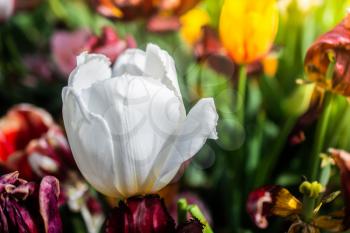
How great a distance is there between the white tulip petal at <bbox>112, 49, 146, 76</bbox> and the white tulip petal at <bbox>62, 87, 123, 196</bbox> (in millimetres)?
73

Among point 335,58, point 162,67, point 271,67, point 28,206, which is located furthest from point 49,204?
point 271,67

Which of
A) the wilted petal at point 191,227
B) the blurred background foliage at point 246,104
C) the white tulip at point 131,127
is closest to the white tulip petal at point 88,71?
the white tulip at point 131,127

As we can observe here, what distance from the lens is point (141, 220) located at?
41cm

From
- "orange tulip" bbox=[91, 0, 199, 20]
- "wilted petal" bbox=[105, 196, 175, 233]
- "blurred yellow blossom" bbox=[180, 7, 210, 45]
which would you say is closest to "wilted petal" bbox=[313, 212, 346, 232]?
"wilted petal" bbox=[105, 196, 175, 233]

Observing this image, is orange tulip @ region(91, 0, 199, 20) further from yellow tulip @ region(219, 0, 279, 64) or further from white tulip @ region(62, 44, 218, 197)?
white tulip @ region(62, 44, 218, 197)

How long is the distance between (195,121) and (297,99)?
8.3 inches

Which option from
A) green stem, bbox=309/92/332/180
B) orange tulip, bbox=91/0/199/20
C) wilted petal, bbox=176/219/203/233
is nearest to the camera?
wilted petal, bbox=176/219/203/233

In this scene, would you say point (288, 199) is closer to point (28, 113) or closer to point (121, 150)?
point (121, 150)

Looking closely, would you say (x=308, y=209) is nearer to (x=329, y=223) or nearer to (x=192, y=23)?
(x=329, y=223)

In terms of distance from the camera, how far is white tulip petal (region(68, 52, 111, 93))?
1.41 ft

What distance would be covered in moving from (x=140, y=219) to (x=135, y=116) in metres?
0.06

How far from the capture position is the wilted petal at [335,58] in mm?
477

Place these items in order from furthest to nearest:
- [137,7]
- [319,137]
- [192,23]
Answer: [192,23] → [137,7] → [319,137]

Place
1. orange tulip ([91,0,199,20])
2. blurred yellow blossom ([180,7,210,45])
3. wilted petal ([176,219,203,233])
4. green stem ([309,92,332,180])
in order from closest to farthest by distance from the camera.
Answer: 1. wilted petal ([176,219,203,233])
2. green stem ([309,92,332,180])
3. orange tulip ([91,0,199,20])
4. blurred yellow blossom ([180,7,210,45])
